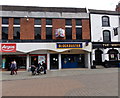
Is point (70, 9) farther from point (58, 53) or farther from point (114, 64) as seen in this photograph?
point (114, 64)

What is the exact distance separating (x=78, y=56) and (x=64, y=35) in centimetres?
443

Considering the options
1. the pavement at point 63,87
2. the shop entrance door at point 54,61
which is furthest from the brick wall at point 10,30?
the pavement at point 63,87

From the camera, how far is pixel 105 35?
20609mm

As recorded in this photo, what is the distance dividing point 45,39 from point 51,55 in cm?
A: 279

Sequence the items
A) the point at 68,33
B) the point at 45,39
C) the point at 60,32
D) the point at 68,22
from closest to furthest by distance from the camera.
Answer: the point at 60,32 → the point at 45,39 → the point at 68,33 → the point at 68,22

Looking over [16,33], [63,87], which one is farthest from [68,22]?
[63,87]

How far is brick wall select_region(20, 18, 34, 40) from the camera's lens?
57.7 ft

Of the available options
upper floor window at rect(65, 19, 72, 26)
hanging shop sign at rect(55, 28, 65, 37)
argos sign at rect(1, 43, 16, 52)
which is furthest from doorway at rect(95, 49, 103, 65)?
argos sign at rect(1, 43, 16, 52)

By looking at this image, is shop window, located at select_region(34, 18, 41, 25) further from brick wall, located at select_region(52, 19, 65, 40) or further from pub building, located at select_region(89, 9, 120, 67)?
pub building, located at select_region(89, 9, 120, 67)

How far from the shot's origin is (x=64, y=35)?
18281 millimetres

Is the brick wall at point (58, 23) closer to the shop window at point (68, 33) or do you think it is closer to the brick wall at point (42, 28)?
the brick wall at point (42, 28)

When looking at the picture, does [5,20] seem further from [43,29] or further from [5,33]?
[43,29]

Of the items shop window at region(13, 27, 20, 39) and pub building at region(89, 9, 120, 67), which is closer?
shop window at region(13, 27, 20, 39)

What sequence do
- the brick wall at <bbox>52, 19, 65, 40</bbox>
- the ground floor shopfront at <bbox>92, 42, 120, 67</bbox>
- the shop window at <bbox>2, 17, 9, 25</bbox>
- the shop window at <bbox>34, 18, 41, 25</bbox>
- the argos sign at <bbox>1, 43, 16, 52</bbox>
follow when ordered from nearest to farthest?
the argos sign at <bbox>1, 43, 16, 52</bbox> < the shop window at <bbox>2, 17, 9, 25</bbox> < the shop window at <bbox>34, 18, 41, 25</bbox> < the brick wall at <bbox>52, 19, 65, 40</bbox> < the ground floor shopfront at <bbox>92, 42, 120, 67</bbox>
